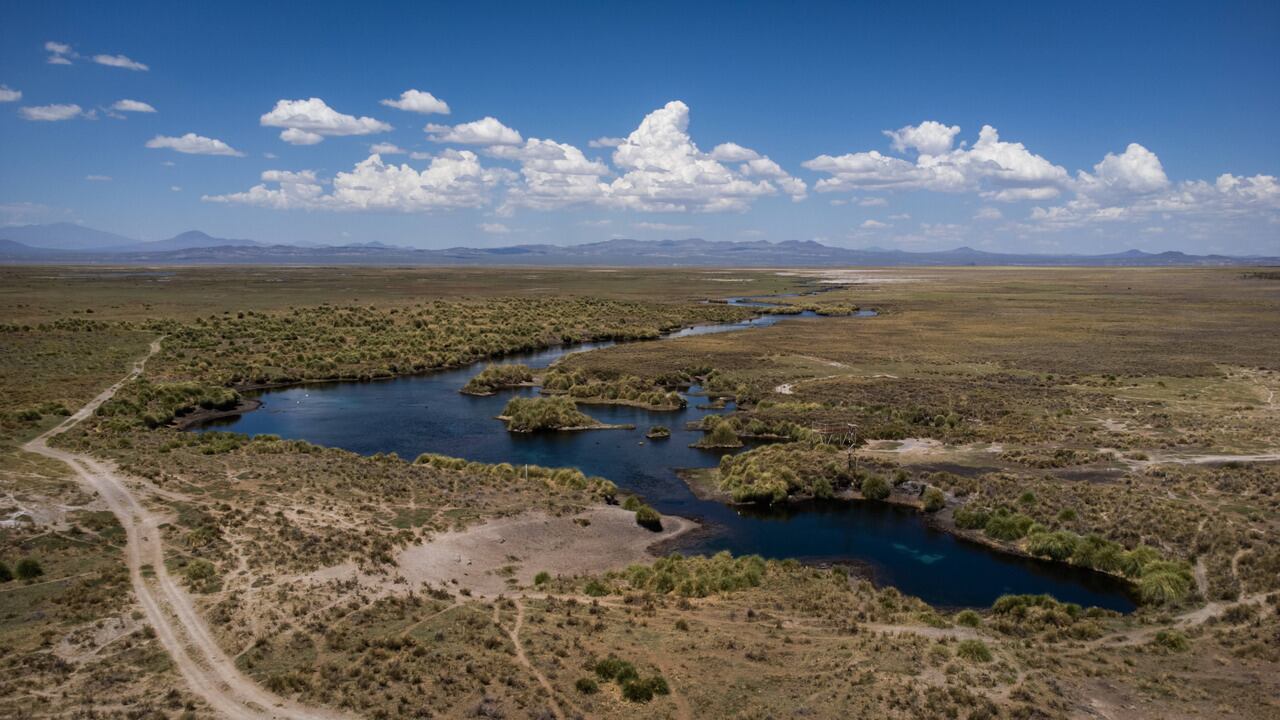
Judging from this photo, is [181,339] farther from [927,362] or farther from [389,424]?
[927,362]

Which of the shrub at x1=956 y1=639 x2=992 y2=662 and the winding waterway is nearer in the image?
the shrub at x1=956 y1=639 x2=992 y2=662

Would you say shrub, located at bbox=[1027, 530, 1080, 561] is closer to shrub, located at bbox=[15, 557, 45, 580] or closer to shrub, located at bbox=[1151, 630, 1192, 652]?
shrub, located at bbox=[1151, 630, 1192, 652]

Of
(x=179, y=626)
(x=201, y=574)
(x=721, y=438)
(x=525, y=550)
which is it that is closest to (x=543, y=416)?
(x=721, y=438)

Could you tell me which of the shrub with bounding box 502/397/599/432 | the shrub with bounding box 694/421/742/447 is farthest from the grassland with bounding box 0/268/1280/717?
the shrub with bounding box 502/397/599/432

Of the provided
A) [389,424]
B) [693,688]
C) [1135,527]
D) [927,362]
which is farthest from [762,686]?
[927,362]

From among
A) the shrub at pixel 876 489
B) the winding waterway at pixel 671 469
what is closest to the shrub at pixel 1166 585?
the winding waterway at pixel 671 469
